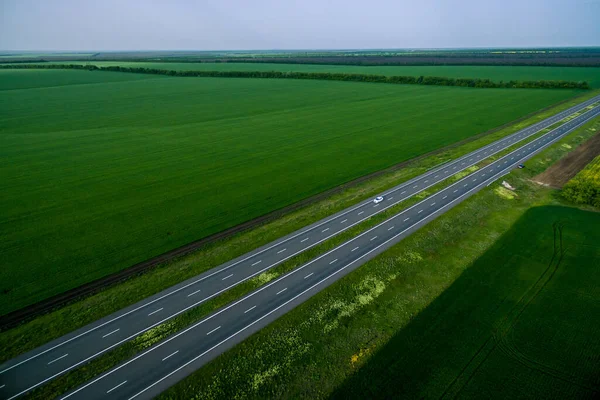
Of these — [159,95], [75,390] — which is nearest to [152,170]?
[75,390]

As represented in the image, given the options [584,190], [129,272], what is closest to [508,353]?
[129,272]

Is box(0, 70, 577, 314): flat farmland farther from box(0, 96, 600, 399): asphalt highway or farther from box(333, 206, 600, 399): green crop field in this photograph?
box(333, 206, 600, 399): green crop field

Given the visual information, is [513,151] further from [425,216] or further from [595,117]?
[595,117]

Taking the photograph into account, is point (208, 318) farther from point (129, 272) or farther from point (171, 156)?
Answer: point (171, 156)

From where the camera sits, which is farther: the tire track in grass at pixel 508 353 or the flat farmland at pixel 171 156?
the flat farmland at pixel 171 156

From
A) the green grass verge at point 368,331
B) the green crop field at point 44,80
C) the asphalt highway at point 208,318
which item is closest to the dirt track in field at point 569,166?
the asphalt highway at point 208,318

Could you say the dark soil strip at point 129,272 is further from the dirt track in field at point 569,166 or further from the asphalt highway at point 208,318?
the dirt track in field at point 569,166
